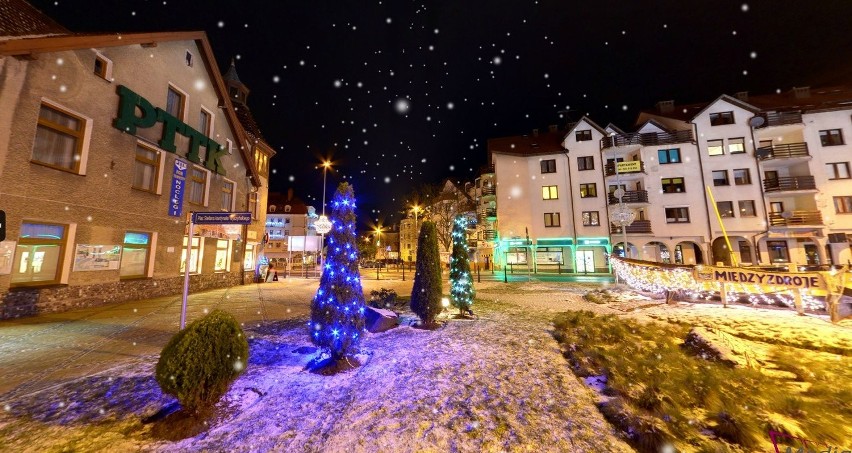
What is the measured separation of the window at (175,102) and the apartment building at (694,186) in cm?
2850

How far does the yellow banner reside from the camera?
9.59 meters

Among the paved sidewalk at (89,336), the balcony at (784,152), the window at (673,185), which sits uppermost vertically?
the balcony at (784,152)

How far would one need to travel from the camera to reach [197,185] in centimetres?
1650

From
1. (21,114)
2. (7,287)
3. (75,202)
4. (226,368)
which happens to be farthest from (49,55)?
(226,368)

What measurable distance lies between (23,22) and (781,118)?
49.9m

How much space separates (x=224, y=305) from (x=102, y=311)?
3.59 meters

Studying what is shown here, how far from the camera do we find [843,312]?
949 cm

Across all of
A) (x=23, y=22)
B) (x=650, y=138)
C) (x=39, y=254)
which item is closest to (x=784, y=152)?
(x=650, y=138)

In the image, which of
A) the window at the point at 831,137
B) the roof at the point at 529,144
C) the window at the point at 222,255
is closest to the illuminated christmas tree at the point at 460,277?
the window at the point at 222,255

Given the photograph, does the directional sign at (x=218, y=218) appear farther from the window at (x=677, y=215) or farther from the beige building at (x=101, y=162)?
the window at (x=677, y=215)

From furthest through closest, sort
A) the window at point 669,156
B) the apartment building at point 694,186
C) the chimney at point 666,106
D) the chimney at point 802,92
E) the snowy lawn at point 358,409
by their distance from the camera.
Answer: the chimney at point 666,106
the chimney at point 802,92
the window at point 669,156
the apartment building at point 694,186
the snowy lawn at point 358,409

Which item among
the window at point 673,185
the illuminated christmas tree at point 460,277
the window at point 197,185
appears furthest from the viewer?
the window at point 673,185

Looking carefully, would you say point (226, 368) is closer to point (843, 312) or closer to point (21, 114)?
point (21, 114)

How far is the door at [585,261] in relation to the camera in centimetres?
3199
